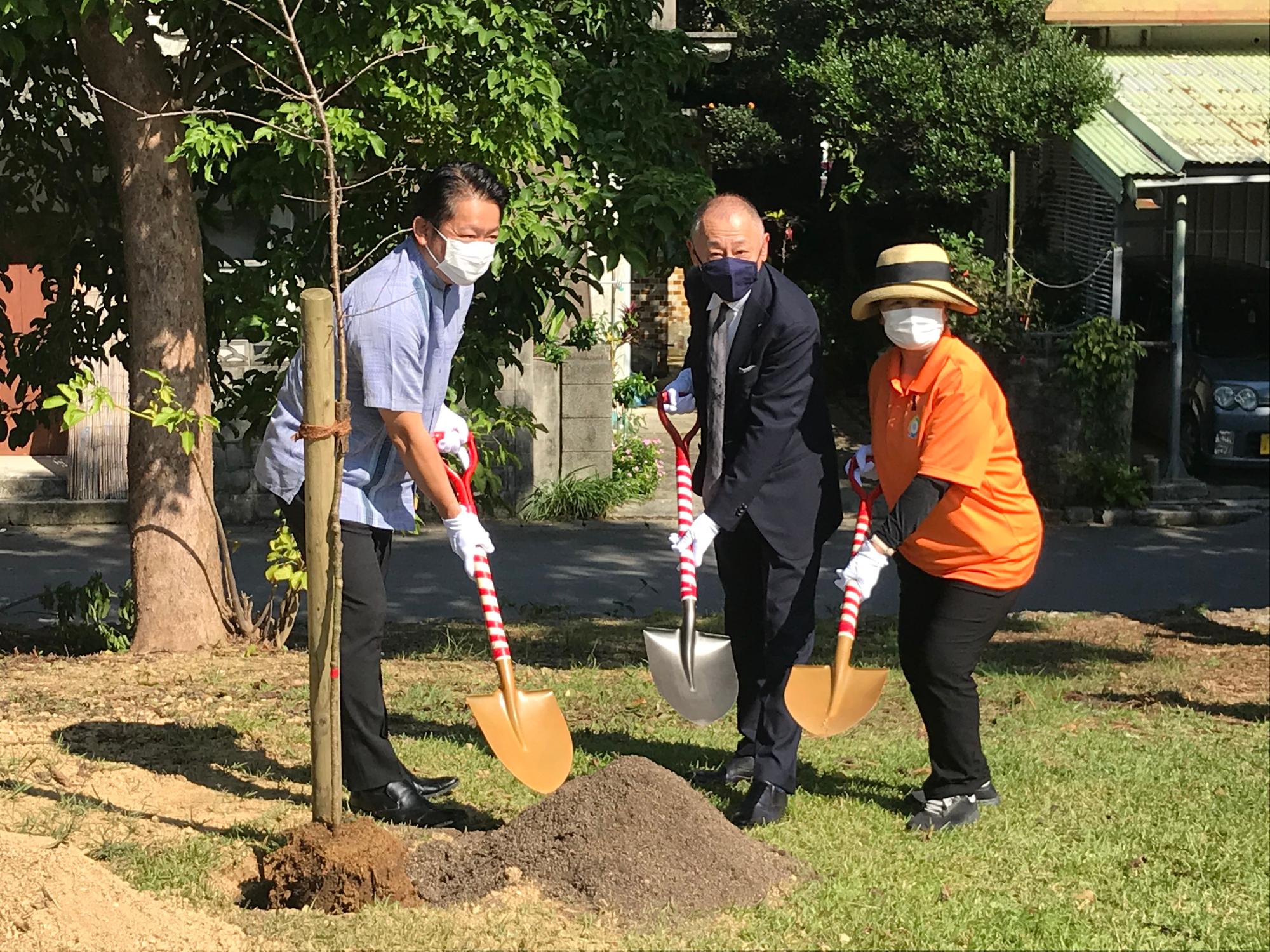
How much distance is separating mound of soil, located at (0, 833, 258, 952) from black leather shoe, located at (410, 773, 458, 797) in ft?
3.82

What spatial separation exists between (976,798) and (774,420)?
1.41 metres

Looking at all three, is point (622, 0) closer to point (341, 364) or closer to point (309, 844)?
point (341, 364)


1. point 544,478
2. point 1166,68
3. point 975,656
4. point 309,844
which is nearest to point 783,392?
point 975,656

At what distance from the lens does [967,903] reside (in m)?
4.58

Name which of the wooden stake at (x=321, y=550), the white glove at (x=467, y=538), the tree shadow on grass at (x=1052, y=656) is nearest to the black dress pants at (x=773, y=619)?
the white glove at (x=467, y=538)

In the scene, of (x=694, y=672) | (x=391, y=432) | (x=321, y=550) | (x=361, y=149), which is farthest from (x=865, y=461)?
(x=361, y=149)

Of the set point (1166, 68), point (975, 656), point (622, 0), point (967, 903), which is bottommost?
point (967, 903)

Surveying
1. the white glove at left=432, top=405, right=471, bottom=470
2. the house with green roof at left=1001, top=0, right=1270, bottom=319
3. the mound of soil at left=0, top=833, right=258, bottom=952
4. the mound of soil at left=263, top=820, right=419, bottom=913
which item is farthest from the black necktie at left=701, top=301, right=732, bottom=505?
the house with green roof at left=1001, top=0, right=1270, bottom=319

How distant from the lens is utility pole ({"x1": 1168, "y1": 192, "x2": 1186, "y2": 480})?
14289 millimetres

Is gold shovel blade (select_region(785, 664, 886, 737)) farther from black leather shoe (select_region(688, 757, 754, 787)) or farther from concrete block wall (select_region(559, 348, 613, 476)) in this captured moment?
concrete block wall (select_region(559, 348, 613, 476))

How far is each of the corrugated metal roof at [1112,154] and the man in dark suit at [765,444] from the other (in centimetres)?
973

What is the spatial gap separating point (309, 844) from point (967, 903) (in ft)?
5.96

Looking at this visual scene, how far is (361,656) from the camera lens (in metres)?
4.92

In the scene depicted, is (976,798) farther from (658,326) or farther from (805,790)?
(658,326)
